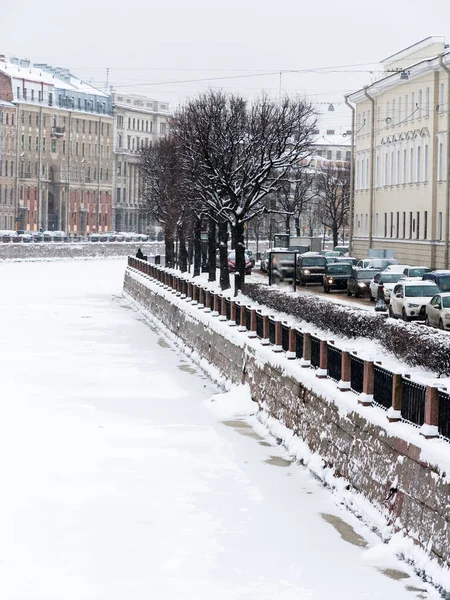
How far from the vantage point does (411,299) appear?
43.2 m

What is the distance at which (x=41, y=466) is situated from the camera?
68.7 ft

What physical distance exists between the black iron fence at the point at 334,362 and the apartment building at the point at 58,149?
129812 millimetres

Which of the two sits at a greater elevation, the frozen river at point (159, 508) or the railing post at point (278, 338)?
the railing post at point (278, 338)

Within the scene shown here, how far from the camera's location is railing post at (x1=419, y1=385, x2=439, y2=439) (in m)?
14.8

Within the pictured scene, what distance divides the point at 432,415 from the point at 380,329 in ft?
50.9

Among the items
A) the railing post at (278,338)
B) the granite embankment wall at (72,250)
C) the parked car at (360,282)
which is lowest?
the granite embankment wall at (72,250)

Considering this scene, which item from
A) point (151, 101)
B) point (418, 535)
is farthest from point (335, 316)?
point (151, 101)

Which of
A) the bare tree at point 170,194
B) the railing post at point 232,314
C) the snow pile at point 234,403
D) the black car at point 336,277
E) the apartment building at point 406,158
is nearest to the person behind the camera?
the snow pile at point 234,403

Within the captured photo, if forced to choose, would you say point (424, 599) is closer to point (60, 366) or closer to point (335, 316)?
point (335, 316)

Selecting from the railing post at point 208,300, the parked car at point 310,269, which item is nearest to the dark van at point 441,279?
the railing post at point 208,300

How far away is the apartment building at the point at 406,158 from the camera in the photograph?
70062 mm

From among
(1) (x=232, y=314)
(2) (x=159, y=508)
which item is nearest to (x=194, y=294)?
(1) (x=232, y=314)

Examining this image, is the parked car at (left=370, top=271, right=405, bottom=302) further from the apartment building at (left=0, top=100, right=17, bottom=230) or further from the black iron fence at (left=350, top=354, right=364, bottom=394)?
the apartment building at (left=0, top=100, right=17, bottom=230)

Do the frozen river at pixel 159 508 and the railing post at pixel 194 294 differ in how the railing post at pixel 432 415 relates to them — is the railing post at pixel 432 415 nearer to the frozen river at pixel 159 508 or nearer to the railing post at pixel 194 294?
the frozen river at pixel 159 508
